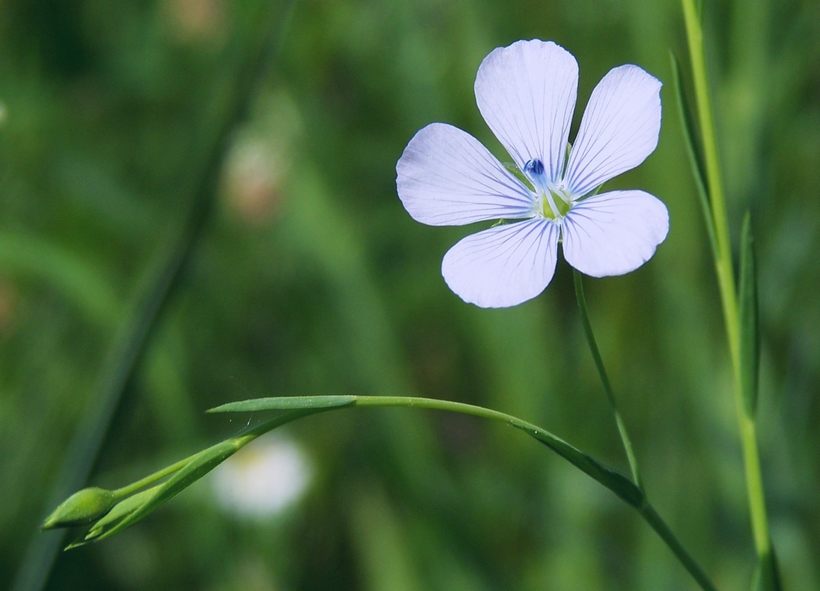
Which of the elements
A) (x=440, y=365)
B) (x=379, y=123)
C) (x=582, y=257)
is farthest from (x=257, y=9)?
A: (x=582, y=257)

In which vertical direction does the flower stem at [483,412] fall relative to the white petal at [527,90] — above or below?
below

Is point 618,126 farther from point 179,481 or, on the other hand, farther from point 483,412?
point 179,481

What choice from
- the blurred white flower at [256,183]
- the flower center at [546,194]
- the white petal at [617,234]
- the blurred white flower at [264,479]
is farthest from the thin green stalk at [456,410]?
the blurred white flower at [256,183]

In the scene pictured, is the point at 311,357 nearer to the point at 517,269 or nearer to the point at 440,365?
the point at 440,365

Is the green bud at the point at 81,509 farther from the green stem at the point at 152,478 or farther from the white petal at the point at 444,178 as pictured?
the white petal at the point at 444,178

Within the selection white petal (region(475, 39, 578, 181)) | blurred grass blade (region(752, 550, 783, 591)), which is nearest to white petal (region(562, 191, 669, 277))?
white petal (region(475, 39, 578, 181))
